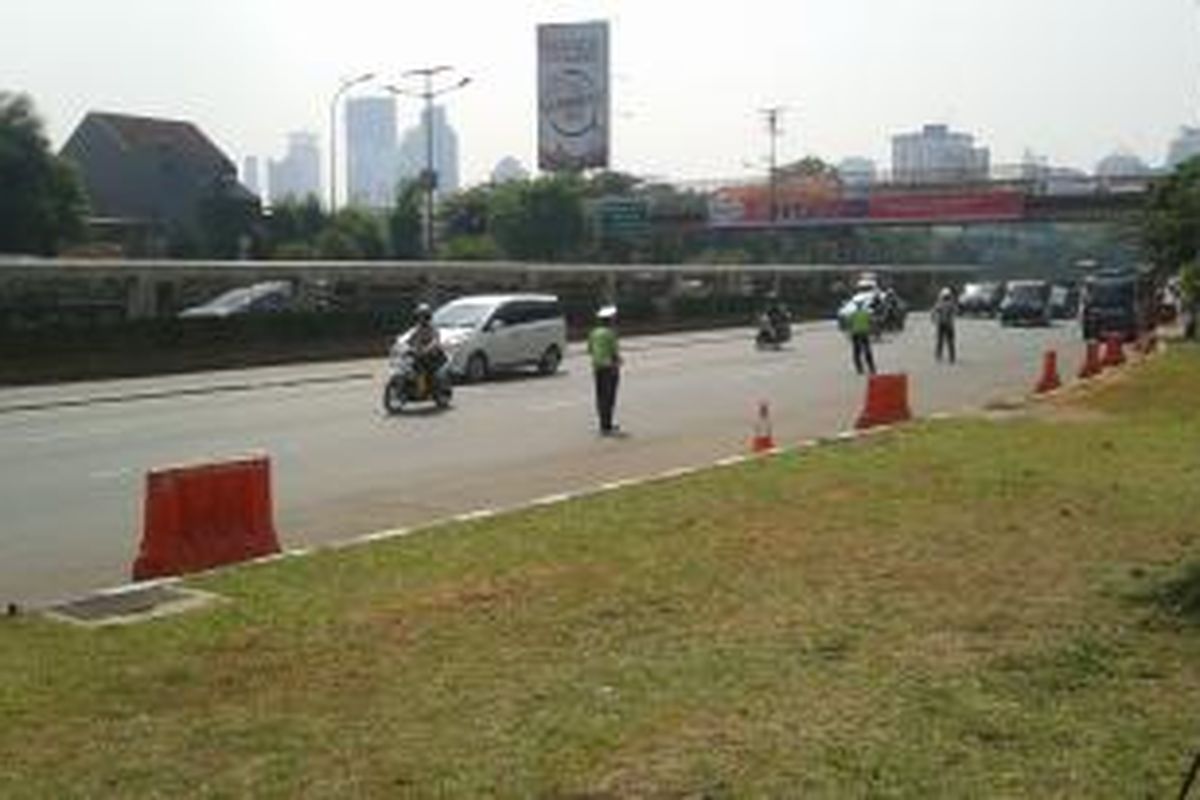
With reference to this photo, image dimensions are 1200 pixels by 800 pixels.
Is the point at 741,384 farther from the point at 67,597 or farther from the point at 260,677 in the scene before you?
the point at 260,677

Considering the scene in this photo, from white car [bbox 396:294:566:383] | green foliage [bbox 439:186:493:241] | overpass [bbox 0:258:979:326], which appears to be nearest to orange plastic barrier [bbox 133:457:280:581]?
white car [bbox 396:294:566:383]

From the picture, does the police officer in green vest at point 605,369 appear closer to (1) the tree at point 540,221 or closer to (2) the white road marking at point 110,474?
(2) the white road marking at point 110,474

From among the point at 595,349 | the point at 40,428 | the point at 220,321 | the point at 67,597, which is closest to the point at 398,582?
the point at 67,597

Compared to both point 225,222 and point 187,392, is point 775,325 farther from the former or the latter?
point 225,222

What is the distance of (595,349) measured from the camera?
25938 millimetres

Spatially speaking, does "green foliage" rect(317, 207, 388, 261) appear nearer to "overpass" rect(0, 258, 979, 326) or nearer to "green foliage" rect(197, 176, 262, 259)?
"green foliage" rect(197, 176, 262, 259)

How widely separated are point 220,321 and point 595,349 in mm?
20567

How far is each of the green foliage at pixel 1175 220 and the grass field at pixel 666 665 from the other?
103 ft

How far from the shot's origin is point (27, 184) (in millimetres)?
82375

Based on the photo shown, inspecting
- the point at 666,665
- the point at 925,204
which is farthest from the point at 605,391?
the point at 925,204

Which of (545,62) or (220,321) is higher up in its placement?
(545,62)

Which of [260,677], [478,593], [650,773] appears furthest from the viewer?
[478,593]

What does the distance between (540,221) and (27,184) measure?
4308 cm

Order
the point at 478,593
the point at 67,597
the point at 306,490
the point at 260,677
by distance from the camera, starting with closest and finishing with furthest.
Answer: the point at 260,677 < the point at 478,593 < the point at 67,597 < the point at 306,490
